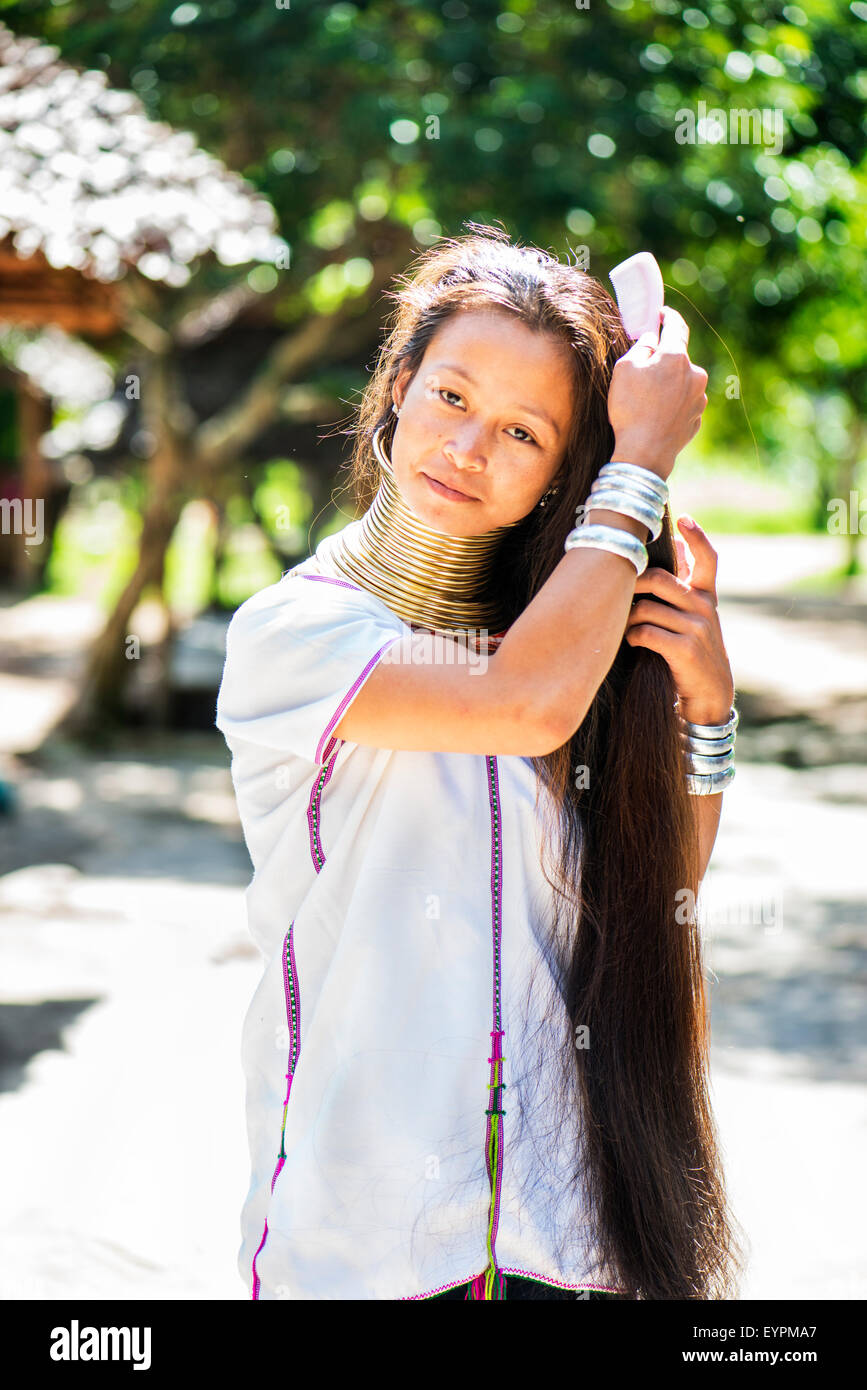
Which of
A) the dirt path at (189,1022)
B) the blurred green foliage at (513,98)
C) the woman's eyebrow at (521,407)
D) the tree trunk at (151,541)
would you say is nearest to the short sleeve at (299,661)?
the woman's eyebrow at (521,407)

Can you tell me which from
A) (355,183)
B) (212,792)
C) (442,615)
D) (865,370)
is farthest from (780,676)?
(442,615)

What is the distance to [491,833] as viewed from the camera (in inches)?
Result: 62.2

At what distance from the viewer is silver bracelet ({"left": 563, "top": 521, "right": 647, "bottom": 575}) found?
1.45 metres

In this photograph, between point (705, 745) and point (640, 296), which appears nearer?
point (640, 296)

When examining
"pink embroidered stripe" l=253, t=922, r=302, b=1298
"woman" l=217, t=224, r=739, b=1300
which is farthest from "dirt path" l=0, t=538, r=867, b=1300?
"pink embroidered stripe" l=253, t=922, r=302, b=1298

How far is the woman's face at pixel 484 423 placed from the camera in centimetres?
155

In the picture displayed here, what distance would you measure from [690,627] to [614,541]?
198 mm

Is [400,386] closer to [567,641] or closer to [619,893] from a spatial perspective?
[567,641]

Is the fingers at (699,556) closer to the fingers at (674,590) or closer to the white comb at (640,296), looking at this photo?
the fingers at (674,590)

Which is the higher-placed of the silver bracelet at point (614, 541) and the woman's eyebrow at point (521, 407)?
the woman's eyebrow at point (521, 407)

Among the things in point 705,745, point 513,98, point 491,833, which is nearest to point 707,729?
point 705,745

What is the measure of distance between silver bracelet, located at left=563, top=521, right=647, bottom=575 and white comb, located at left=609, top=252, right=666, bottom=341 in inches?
10.3

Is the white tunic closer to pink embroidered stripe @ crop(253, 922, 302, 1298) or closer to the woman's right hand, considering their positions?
pink embroidered stripe @ crop(253, 922, 302, 1298)

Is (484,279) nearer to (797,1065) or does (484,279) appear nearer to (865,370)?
(797,1065)
